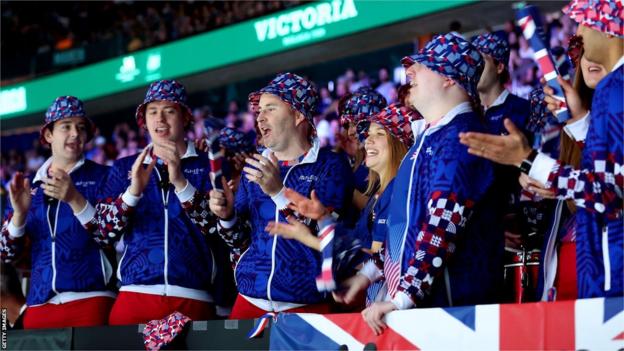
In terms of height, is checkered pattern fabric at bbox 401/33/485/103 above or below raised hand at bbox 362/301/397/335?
above

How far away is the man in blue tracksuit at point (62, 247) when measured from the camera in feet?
17.2

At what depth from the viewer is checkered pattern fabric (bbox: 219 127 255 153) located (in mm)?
5875

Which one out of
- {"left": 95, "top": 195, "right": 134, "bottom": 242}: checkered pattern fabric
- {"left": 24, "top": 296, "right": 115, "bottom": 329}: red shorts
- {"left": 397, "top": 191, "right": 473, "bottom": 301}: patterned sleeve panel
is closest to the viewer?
{"left": 397, "top": 191, "right": 473, "bottom": 301}: patterned sleeve panel

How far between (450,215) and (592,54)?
0.72 meters

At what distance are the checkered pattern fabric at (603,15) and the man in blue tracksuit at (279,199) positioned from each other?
4.96ft

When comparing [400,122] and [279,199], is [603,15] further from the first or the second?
[279,199]

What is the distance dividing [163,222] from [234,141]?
1198mm

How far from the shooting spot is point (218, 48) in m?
14.0

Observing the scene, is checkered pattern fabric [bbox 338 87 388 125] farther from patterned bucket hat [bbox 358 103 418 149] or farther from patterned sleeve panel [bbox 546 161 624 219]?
patterned sleeve panel [bbox 546 161 624 219]

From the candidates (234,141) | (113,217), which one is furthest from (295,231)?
(234,141)

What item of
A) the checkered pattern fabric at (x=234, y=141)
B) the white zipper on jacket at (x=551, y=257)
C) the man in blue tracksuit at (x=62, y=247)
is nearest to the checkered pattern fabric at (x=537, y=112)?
the white zipper on jacket at (x=551, y=257)

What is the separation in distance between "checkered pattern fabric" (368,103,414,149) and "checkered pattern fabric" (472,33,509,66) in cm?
64

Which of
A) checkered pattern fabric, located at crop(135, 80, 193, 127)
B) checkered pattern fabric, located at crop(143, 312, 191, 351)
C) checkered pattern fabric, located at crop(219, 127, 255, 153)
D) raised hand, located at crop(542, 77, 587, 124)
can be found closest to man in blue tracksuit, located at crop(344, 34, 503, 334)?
raised hand, located at crop(542, 77, 587, 124)

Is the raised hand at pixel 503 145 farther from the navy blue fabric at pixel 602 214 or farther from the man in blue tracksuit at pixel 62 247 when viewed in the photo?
the man in blue tracksuit at pixel 62 247
